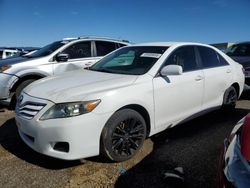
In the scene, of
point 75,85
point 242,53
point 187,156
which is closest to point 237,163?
point 187,156

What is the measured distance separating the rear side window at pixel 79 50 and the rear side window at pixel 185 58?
10.4 ft

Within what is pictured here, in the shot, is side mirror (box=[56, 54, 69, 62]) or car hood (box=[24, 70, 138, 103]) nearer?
car hood (box=[24, 70, 138, 103])

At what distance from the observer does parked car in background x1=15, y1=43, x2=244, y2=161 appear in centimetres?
310

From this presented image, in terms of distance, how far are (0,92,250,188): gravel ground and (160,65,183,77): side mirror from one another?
1.08 metres

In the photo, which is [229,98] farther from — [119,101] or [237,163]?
[237,163]

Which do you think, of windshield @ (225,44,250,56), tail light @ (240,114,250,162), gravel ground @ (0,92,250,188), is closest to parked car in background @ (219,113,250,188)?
tail light @ (240,114,250,162)

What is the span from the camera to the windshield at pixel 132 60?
4.06m

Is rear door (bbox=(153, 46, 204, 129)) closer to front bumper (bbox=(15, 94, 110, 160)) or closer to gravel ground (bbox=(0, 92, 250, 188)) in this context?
gravel ground (bbox=(0, 92, 250, 188))

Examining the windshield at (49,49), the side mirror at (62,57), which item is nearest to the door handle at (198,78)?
the side mirror at (62,57)

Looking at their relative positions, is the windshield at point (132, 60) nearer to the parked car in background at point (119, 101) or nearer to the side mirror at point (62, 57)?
the parked car in background at point (119, 101)

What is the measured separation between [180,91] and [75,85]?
5.18 ft

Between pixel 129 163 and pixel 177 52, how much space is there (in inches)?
76.6

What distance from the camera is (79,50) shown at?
23.1 feet

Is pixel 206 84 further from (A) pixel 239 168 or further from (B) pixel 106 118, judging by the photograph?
(A) pixel 239 168
